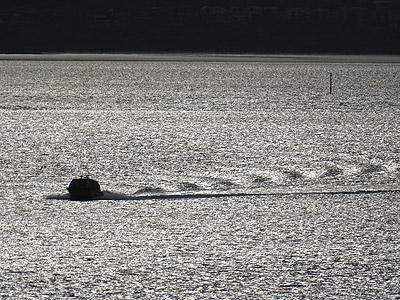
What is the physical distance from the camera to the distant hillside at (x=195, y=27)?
145 metres

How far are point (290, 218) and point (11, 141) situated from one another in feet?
26.4

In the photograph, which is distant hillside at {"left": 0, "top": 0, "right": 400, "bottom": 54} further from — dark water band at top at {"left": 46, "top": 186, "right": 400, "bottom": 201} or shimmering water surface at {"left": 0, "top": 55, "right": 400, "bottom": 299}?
dark water band at top at {"left": 46, "top": 186, "right": 400, "bottom": 201}

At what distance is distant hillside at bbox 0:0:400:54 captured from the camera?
144625 mm

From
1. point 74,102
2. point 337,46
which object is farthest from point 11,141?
point 337,46

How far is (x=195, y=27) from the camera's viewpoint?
15038cm

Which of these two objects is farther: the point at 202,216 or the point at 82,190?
the point at 82,190

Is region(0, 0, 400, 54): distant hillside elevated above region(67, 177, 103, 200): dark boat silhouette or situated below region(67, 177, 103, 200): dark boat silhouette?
below

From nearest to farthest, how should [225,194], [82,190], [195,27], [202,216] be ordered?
1. [202,216]
2. [82,190]
3. [225,194]
4. [195,27]

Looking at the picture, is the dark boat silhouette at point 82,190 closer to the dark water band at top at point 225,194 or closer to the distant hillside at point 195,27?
→ the dark water band at top at point 225,194

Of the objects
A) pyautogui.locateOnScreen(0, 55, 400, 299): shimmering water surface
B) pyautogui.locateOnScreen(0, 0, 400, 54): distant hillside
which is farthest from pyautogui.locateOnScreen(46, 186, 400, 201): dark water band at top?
pyautogui.locateOnScreen(0, 0, 400, 54): distant hillside

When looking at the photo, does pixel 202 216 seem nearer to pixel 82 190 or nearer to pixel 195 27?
pixel 82 190

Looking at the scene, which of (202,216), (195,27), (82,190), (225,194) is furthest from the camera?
(195,27)

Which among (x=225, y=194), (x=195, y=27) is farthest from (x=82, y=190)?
(x=195, y=27)

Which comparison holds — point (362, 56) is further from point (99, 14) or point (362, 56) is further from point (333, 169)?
point (333, 169)
